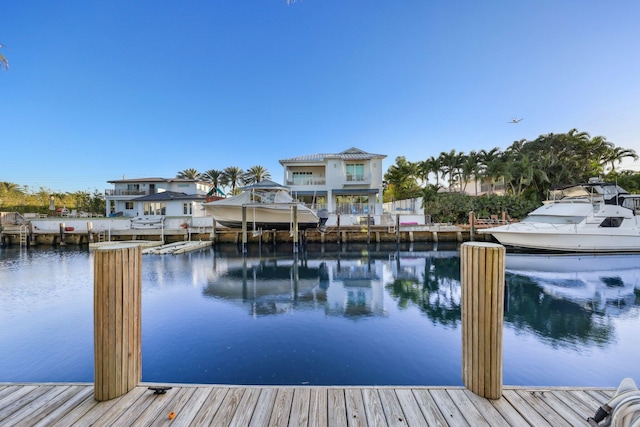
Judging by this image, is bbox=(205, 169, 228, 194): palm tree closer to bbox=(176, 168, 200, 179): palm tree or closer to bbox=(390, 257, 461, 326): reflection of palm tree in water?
bbox=(176, 168, 200, 179): palm tree

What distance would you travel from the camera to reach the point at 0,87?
18781 mm

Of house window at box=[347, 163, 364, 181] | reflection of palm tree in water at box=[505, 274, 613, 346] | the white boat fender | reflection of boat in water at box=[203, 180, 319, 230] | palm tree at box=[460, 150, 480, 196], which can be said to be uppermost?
palm tree at box=[460, 150, 480, 196]

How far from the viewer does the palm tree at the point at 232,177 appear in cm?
4549

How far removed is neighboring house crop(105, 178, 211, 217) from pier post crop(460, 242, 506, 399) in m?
27.5

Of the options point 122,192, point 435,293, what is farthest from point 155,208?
point 435,293

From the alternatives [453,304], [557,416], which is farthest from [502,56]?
[557,416]

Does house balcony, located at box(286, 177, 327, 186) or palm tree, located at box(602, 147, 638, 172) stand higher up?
palm tree, located at box(602, 147, 638, 172)

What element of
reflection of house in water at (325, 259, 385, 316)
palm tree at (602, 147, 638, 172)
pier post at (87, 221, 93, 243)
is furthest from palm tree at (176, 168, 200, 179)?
palm tree at (602, 147, 638, 172)

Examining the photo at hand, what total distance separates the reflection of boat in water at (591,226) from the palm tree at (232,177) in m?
39.6

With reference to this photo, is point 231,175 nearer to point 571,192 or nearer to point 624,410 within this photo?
point 571,192

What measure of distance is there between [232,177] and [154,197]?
1736 centimetres

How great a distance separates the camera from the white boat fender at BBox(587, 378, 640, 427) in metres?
1.55

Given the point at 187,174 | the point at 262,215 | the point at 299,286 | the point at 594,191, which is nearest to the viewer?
the point at 299,286

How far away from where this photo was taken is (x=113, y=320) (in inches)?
94.9
